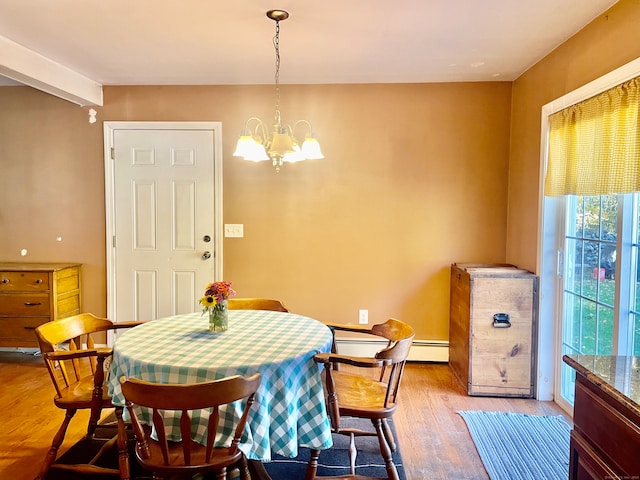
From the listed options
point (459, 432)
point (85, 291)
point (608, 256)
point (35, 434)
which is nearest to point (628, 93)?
point (608, 256)

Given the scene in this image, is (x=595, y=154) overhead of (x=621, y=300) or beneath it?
overhead

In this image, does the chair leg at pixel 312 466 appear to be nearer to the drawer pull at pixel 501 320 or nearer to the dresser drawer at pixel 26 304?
the drawer pull at pixel 501 320

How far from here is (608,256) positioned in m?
2.42

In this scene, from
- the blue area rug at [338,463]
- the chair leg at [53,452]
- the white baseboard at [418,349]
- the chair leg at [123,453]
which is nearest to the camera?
the chair leg at [123,453]

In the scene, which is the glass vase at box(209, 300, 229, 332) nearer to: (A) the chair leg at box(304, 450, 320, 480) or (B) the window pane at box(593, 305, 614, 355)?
(A) the chair leg at box(304, 450, 320, 480)

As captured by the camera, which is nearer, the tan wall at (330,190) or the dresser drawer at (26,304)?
the dresser drawer at (26,304)

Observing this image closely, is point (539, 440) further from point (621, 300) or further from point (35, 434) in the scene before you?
point (35, 434)

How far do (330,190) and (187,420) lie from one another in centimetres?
255

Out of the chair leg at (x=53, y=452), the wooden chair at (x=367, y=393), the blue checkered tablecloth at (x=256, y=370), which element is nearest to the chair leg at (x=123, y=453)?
the blue checkered tablecloth at (x=256, y=370)

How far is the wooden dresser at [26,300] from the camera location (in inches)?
139

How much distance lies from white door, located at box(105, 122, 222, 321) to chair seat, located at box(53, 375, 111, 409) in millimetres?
1662

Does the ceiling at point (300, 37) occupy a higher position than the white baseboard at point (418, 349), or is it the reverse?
the ceiling at point (300, 37)

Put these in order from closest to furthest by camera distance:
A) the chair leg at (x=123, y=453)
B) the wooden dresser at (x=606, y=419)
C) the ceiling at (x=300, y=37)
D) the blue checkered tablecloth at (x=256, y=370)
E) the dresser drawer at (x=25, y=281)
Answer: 1. the wooden dresser at (x=606, y=419)
2. the blue checkered tablecloth at (x=256, y=370)
3. the chair leg at (x=123, y=453)
4. the ceiling at (x=300, y=37)
5. the dresser drawer at (x=25, y=281)

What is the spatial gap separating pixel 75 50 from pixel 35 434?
98.1 inches
